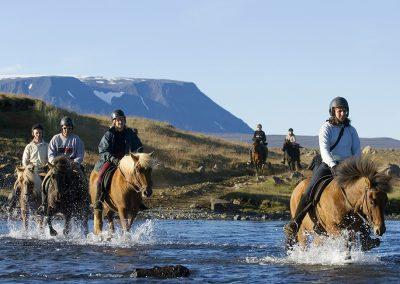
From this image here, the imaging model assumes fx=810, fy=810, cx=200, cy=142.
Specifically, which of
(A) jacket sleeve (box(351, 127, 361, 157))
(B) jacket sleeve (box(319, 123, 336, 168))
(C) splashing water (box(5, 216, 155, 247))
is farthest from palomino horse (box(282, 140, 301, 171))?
(B) jacket sleeve (box(319, 123, 336, 168))

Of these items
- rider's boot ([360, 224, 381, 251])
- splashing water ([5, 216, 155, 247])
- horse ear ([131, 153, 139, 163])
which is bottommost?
splashing water ([5, 216, 155, 247])

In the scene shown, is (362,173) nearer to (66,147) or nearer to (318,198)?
(318,198)

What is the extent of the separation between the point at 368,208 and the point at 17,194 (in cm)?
1072

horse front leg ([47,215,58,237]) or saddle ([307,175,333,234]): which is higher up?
saddle ([307,175,333,234])

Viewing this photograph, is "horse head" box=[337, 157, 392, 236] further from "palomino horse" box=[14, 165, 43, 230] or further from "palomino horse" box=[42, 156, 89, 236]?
"palomino horse" box=[14, 165, 43, 230]

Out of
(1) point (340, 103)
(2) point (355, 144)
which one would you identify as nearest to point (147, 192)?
(2) point (355, 144)

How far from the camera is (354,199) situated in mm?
11625

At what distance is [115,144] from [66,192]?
1539 mm

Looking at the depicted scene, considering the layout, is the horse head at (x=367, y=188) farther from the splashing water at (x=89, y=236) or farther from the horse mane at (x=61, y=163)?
the horse mane at (x=61, y=163)

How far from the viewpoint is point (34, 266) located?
1270 cm

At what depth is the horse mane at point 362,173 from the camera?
11367 millimetres

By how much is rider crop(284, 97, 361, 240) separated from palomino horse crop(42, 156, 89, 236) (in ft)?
19.6

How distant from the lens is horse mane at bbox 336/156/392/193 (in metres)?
11.4

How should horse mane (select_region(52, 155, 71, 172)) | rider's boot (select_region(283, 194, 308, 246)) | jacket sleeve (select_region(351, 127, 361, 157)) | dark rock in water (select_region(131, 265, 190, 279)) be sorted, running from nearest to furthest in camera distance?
dark rock in water (select_region(131, 265, 190, 279)) → rider's boot (select_region(283, 194, 308, 246)) → jacket sleeve (select_region(351, 127, 361, 157)) → horse mane (select_region(52, 155, 71, 172))
